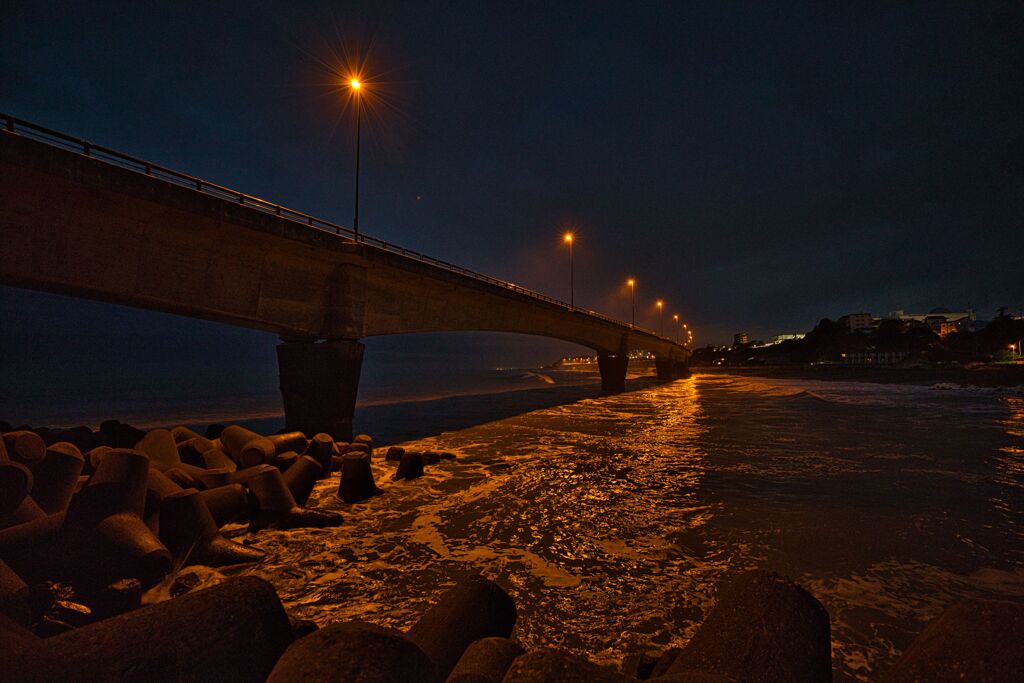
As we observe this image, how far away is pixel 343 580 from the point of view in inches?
222

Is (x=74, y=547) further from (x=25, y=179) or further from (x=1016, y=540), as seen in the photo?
(x=1016, y=540)

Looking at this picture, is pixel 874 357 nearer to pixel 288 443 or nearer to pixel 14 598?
pixel 288 443

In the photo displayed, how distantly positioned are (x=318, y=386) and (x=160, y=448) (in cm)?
657

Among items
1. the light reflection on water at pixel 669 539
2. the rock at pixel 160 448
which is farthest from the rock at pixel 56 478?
the light reflection on water at pixel 669 539

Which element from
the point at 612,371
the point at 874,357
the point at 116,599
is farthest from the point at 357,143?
the point at 874,357

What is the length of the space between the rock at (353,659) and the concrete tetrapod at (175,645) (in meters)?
0.53

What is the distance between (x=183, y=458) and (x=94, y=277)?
531 centimetres

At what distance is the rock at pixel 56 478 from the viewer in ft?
20.1

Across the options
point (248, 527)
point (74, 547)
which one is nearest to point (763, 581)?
point (74, 547)

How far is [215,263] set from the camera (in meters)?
13.0

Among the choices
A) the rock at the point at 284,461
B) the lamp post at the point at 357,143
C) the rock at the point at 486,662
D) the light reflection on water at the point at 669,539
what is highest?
the lamp post at the point at 357,143

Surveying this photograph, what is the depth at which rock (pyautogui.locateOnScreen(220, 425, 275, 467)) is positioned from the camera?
948 cm

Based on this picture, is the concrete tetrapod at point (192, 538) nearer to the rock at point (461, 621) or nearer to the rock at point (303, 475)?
the rock at point (303, 475)

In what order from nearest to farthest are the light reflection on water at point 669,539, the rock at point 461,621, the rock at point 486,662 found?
the rock at point 486,662 → the rock at point 461,621 → the light reflection on water at point 669,539
